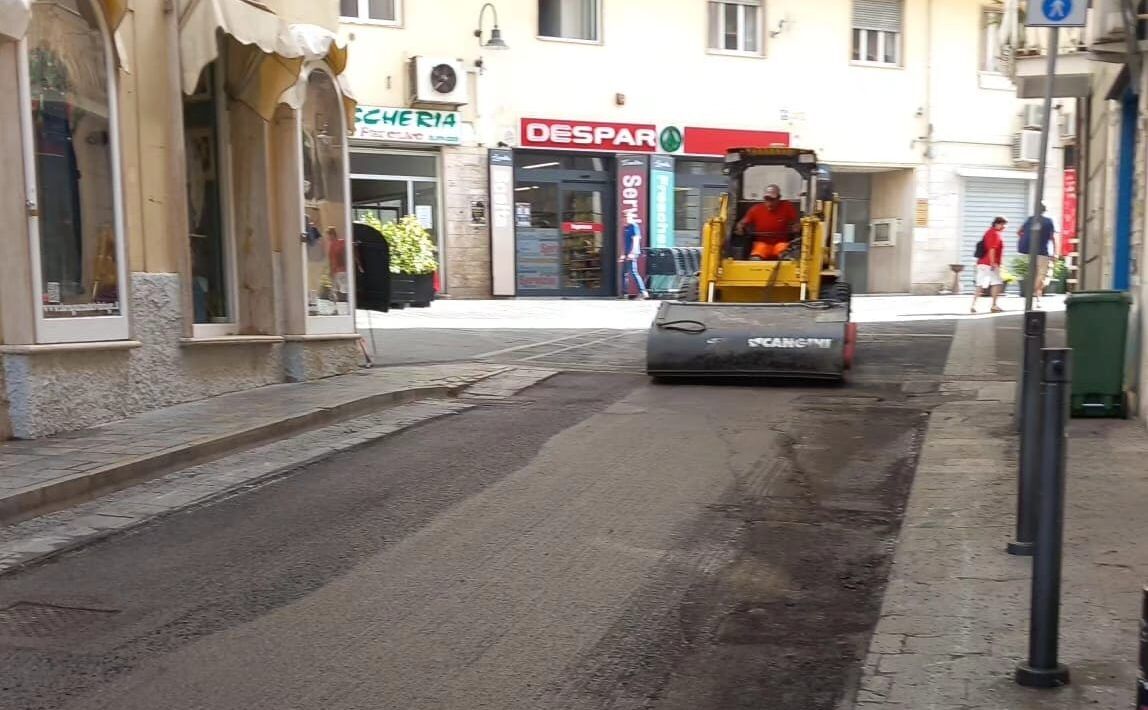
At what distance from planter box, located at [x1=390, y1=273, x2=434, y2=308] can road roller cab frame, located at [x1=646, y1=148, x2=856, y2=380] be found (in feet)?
26.0

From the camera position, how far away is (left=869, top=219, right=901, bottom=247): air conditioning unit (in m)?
27.7

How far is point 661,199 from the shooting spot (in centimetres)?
2483

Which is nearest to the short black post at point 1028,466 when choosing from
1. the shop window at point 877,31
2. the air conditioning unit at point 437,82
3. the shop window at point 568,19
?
the air conditioning unit at point 437,82

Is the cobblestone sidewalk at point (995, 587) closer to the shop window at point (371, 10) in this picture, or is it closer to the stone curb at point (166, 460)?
the stone curb at point (166, 460)

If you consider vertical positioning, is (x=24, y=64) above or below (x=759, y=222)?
above

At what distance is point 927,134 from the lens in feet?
88.9

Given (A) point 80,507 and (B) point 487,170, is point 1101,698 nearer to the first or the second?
(A) point 80,507

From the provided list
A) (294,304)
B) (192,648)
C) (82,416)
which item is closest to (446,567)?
(192,648)

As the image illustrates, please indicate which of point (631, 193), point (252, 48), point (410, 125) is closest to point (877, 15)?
point (631, 193)

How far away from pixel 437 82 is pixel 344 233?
38.2 ft

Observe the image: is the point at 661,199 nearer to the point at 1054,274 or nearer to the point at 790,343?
the point at 1054,274

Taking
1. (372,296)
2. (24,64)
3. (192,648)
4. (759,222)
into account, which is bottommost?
(192,648)

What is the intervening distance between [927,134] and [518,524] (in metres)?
23.8

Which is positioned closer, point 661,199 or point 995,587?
point 995,587
